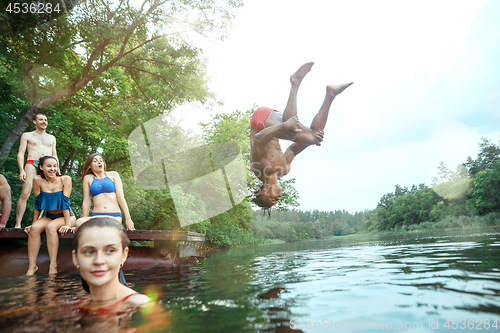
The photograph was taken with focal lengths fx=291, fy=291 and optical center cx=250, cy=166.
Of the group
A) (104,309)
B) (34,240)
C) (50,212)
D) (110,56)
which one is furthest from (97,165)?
(110,56)

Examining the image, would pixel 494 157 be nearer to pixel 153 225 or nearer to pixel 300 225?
pixel 300 225

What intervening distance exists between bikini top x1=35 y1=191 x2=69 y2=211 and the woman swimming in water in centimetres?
349

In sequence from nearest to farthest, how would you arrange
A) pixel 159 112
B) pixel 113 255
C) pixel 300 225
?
pixel 113 255 < pixel 159 112 < pixel 300 225

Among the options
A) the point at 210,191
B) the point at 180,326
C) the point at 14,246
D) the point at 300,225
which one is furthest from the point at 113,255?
the point at 300,225

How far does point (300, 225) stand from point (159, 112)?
7089 cm

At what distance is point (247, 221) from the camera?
29.2 metres

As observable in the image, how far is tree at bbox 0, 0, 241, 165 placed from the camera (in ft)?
34.5

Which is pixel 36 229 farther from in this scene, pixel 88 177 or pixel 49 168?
pixel 88 177

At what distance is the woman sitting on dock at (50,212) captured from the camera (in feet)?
16.6

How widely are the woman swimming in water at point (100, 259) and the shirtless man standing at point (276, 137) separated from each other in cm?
255

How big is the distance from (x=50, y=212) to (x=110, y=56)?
952 centimetres

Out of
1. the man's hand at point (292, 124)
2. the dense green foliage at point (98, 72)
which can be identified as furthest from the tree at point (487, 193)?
the man's hand at point (292, 124)

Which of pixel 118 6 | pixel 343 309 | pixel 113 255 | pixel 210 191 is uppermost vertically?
pixel 118 6

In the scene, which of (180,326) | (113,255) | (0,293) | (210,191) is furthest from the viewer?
(210,191)
